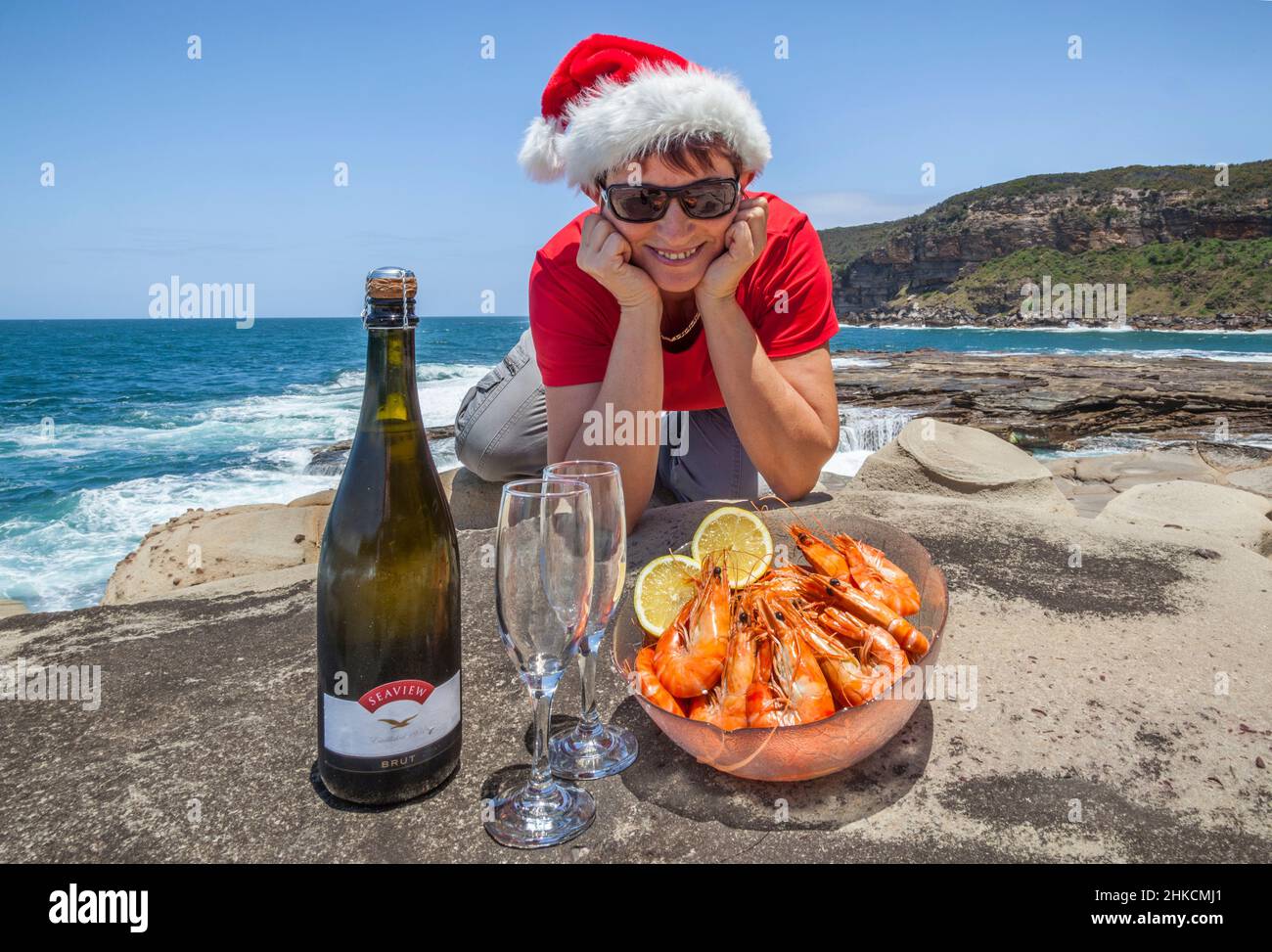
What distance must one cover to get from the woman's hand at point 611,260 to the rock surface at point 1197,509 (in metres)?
2.45

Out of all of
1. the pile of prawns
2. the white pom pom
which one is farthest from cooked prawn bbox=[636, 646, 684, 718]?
the white pom pom

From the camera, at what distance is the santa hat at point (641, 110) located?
2.51m

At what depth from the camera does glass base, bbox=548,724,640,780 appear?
1.33 m

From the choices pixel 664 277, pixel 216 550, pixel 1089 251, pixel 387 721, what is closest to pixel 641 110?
pixel 664 277

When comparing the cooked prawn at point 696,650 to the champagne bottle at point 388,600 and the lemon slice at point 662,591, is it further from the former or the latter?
the champagne bottle at point 388,600

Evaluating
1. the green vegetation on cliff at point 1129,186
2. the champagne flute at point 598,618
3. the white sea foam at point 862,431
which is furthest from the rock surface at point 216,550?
the green vegetation on cliff at point 1129,186

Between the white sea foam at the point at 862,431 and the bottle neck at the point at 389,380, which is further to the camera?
the white sea foam at the point at 862,431

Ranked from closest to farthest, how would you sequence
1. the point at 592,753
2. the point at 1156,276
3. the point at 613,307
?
1. the point at 592,753
2. the point at 613,307
3. the point at 1156,276

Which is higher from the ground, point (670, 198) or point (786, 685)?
point (670, 198)

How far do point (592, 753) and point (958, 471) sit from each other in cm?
406

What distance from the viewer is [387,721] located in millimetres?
1168

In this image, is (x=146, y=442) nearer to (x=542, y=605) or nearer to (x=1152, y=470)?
(x=1152, y=470)
